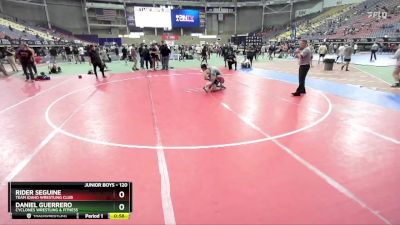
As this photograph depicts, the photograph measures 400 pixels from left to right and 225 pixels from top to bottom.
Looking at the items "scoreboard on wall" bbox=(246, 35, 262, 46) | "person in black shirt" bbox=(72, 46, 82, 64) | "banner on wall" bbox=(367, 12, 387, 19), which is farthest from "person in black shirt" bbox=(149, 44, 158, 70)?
"banner on wall" bbox=(367, 12, 387, 19)

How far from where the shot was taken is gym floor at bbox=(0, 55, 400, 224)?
324 centimetres

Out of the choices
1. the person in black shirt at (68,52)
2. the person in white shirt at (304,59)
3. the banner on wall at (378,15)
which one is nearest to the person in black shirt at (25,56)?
the person in black shirt at (68,52)

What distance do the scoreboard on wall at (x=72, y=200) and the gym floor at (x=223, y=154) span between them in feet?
1.09

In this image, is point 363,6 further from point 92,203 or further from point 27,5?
point 27,5

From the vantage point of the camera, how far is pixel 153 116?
727 cm

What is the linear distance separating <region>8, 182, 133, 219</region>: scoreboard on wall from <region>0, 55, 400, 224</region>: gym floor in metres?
0.33

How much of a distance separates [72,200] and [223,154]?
2.72 metres

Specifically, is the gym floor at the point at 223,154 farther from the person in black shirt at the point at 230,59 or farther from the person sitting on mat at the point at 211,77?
the person in black shirt at the point at 230,59

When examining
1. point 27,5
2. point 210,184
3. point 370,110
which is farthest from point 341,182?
point 27,5

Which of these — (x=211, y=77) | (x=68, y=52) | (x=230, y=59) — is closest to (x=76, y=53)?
(x=68, y=52)

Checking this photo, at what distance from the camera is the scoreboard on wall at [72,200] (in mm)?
2668

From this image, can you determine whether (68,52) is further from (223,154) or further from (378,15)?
(378,15)

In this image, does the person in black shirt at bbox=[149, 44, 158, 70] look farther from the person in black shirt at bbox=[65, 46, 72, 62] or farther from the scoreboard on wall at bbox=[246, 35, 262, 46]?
the scoreboard on wall at bbox=[246, 35, 262, 46]

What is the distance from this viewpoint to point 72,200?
8.78ft
